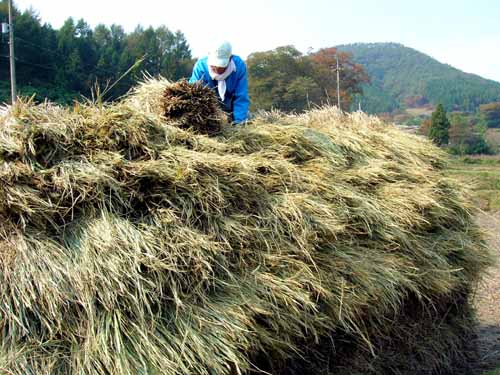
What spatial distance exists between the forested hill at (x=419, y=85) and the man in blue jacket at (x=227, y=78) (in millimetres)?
129160

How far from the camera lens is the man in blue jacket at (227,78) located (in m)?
4.15

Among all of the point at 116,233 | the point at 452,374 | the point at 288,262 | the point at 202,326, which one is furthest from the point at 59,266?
the point at 452,374

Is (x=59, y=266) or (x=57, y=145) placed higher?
(x=57, y=145)

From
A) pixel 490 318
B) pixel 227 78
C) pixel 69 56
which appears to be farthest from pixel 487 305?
pixel 69 56

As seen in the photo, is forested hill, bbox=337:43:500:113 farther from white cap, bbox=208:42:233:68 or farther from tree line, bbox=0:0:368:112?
white cap, bbox=208:42:233:68

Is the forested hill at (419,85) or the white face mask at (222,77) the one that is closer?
the white face mask at (222,77)

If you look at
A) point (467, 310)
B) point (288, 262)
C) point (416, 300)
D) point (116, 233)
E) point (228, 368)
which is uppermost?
point (116, 233)

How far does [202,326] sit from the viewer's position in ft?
8.05

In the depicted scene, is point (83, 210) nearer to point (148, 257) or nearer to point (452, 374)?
point (148, 257)

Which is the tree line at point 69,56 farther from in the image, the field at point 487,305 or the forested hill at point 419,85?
the forested hill at point 419,85

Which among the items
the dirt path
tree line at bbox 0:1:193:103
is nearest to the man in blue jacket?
the dirt path

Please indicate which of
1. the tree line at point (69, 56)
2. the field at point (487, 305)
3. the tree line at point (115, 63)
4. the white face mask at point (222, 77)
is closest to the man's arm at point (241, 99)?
the white face mask at point (222, 77)

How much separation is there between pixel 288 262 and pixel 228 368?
733mm

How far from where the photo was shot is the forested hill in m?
146
